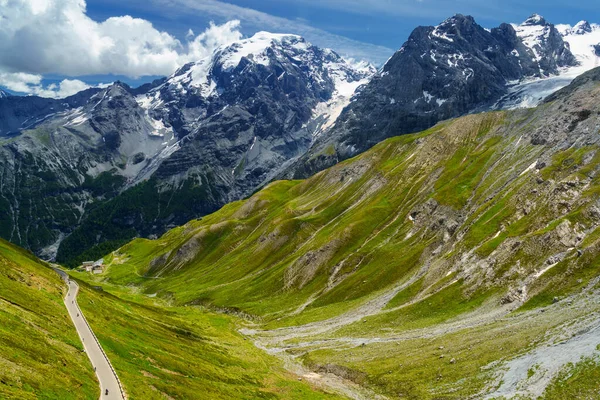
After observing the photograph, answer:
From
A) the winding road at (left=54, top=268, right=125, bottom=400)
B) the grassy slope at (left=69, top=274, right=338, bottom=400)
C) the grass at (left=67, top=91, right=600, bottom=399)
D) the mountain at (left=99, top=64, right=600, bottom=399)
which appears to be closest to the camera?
the winding road at (left=54, top=268, right=125, bottom=400)

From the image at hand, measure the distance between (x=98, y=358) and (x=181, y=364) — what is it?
1469 cm

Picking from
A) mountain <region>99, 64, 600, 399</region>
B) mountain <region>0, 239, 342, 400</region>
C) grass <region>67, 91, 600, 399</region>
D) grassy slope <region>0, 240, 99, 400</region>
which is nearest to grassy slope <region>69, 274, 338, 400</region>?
mountain <region>0, 239, 342, 400</region>

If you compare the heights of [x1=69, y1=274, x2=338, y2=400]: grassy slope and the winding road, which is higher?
the winding road

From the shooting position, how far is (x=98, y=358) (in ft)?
180

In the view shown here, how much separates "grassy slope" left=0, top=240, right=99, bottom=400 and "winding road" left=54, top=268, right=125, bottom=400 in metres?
1.02

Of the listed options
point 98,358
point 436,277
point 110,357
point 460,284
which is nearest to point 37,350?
point 98,358

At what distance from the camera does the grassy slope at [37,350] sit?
40000mm

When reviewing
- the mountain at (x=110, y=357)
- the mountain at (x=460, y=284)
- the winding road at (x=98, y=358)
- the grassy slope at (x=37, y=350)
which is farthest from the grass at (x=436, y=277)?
the grassy slope at (x=37, y=350)

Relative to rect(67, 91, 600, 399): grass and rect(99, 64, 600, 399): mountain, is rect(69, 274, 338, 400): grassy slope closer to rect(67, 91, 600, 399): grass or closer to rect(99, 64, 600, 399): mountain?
rect(67, 91, 600, 399): grass

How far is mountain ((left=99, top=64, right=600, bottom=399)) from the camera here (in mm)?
66125

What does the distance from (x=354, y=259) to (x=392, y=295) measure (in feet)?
118

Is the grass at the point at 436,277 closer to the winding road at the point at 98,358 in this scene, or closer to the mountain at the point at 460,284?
the mountain at the point at 460,284

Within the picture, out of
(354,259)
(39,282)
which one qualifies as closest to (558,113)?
(354,259)

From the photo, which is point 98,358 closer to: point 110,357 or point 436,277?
point 110,357
